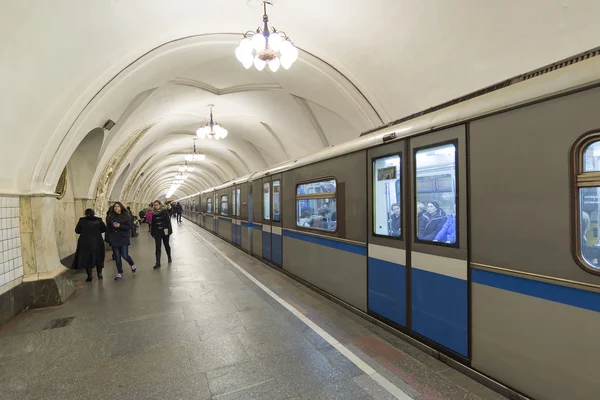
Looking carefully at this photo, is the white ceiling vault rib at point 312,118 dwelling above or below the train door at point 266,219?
above

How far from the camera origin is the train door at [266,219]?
8.41 meters

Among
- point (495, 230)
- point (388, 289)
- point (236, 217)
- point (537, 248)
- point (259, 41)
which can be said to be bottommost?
point (388, 289)

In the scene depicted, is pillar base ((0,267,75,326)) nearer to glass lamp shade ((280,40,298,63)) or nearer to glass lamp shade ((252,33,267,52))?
glass lamp shade ((252,33,267,52))

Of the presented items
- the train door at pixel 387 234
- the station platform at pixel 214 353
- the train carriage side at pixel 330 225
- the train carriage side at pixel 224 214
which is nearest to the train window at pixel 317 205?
the train carriage side at pixel 330 225

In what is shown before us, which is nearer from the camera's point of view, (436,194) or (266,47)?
(436,194)

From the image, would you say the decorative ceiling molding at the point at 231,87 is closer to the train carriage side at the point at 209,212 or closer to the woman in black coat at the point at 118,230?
the woman in black coat at the point at 118,230

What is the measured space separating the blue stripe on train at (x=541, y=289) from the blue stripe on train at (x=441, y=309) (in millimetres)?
220

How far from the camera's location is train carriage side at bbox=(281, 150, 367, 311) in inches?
180

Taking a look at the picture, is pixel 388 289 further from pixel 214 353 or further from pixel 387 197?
pixel 214 353

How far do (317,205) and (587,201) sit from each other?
3.99m

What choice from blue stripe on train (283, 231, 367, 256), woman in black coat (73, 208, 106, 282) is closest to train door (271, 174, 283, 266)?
blue stripe on train (283, 231, 367, 256)

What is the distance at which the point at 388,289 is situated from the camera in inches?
157

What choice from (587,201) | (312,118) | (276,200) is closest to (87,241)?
(276,200)

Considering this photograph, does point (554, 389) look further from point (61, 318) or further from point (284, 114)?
point (284, 114)
